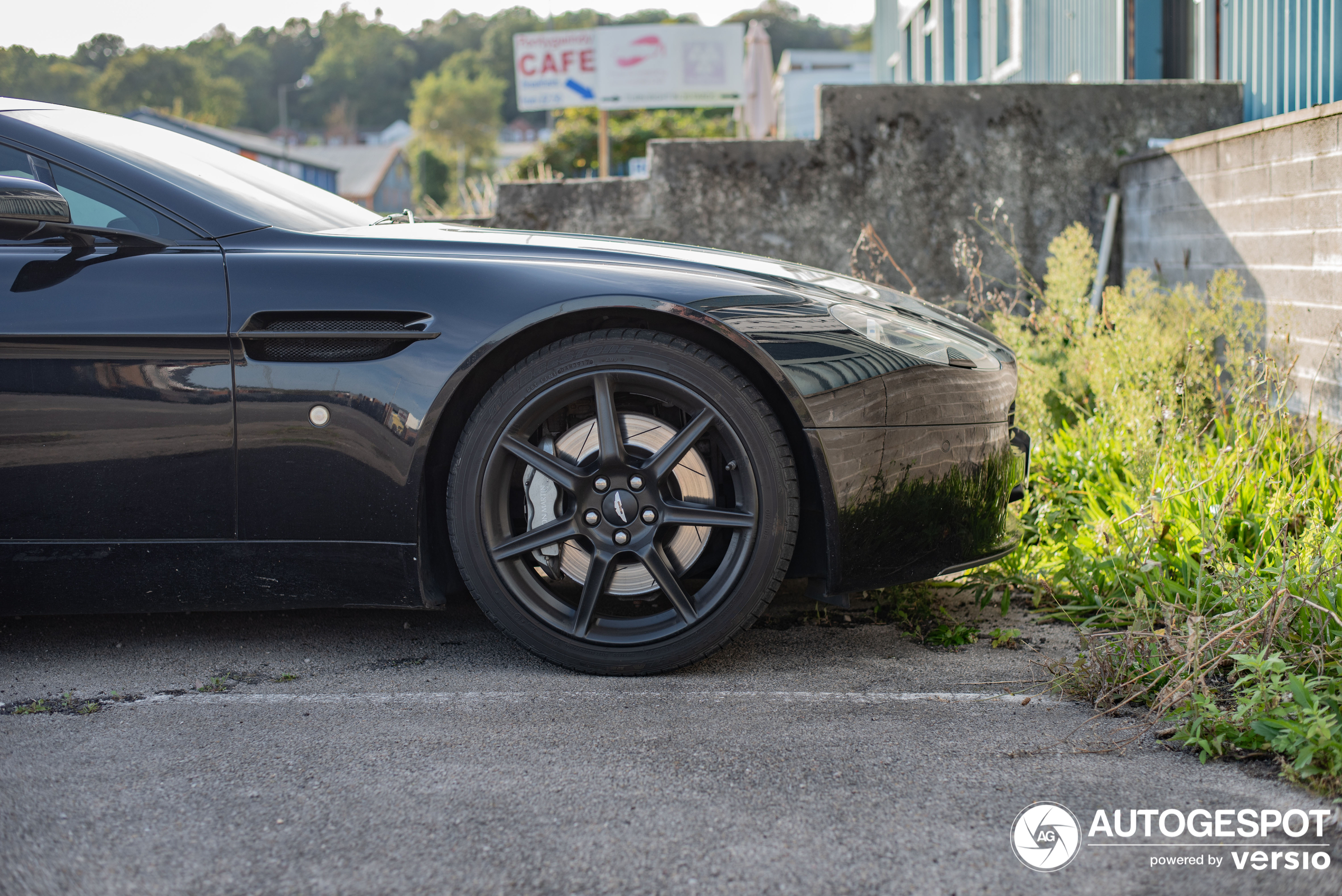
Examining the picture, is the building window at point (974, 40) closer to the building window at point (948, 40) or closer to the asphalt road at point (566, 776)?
the building window at point (948, 40)

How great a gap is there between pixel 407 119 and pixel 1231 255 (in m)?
102

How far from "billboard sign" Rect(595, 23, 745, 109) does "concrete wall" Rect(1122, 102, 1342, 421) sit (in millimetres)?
9562

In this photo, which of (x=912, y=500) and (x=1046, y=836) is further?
(x=912, y=500)

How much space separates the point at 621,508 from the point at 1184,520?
1.71 metres

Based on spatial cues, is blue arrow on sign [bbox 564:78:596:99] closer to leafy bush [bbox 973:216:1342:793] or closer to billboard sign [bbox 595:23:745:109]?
billboard sign [bbox 595:23:745:109]

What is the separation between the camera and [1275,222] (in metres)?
4.11

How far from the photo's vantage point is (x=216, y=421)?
2.13m

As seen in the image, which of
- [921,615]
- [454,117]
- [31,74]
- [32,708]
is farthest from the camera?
[454,117]

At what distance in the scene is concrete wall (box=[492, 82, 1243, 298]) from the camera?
18.5 feet

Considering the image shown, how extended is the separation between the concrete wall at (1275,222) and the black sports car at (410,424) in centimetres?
202

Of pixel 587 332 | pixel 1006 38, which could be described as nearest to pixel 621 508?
pixel 587 332

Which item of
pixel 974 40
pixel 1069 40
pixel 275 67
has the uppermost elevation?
pixel 275 67

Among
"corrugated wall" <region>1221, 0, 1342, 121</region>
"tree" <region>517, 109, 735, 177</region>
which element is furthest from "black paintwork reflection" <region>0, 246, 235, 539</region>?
"tree" <region>517, 109, 735, 177</region>

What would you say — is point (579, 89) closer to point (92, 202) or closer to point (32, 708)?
point (92, 202)
